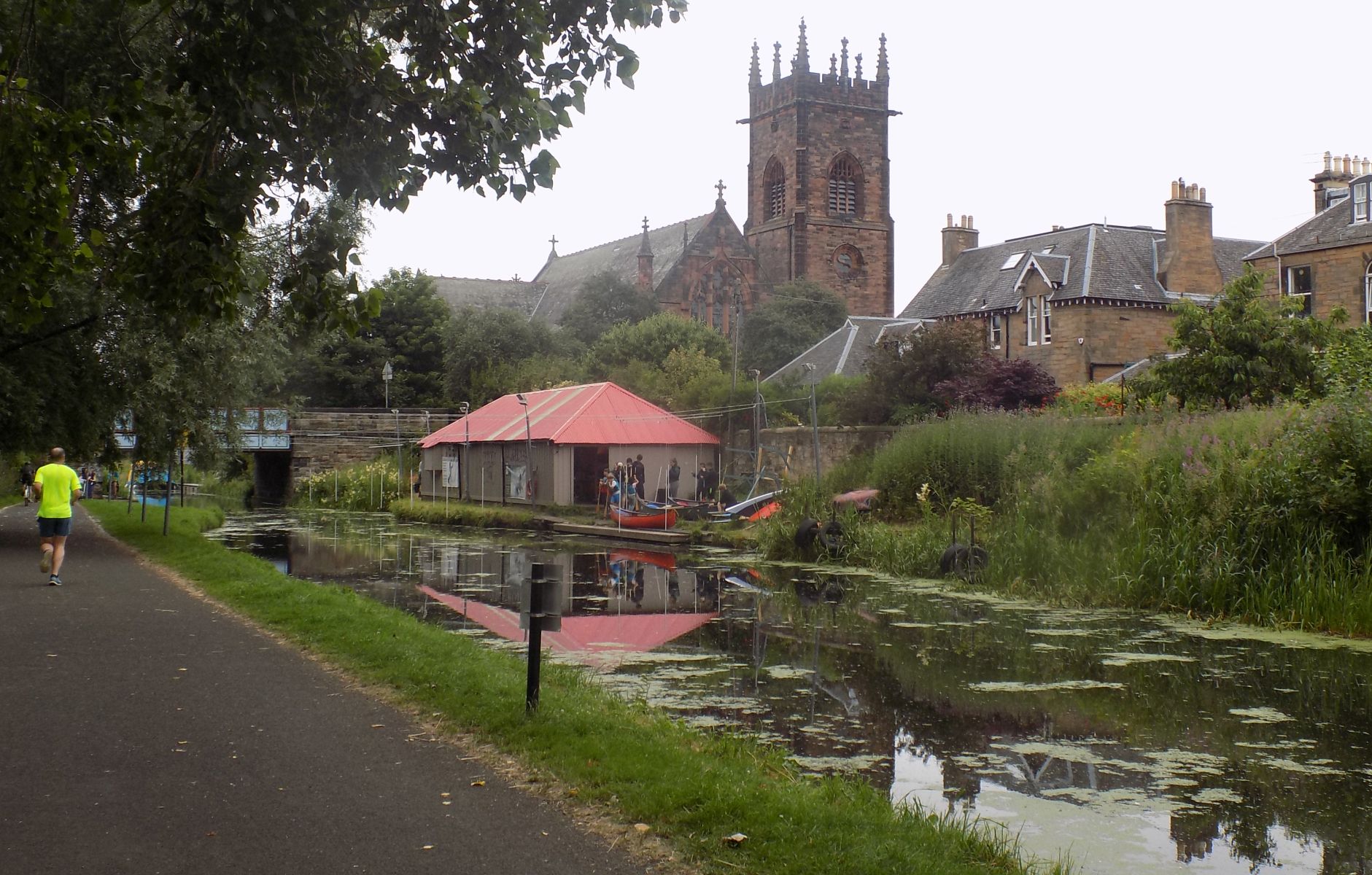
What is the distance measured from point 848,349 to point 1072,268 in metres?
8.66

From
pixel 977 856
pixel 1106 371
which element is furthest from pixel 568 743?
pixel 1106 371

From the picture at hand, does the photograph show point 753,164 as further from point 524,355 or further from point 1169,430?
point 1169,430

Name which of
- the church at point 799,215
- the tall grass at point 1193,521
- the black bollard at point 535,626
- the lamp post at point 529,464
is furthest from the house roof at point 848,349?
the black bollard at point 535,626

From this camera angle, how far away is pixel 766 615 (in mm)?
15680

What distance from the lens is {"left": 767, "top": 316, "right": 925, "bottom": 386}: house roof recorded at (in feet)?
155

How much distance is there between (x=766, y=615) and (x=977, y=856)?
1002 centimetres

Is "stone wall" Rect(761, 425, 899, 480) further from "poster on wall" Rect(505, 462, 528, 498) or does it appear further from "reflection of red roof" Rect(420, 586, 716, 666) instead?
"reflection of red roof" Rect(420, 586, 716, 666)

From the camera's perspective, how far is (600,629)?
1480cm

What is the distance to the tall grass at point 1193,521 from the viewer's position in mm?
14237

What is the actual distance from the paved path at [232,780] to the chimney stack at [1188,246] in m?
40.4

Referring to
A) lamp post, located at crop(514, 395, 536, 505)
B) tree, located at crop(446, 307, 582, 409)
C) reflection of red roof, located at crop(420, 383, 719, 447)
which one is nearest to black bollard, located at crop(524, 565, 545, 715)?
lamp post, located at crop(514, 395, 536, 505)

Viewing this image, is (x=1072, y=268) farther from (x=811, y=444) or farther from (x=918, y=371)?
(x=811, y=444)

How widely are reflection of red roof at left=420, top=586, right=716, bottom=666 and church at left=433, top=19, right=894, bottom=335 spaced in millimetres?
57423

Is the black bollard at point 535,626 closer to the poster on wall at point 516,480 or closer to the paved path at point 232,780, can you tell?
the paved path at point 232,780
